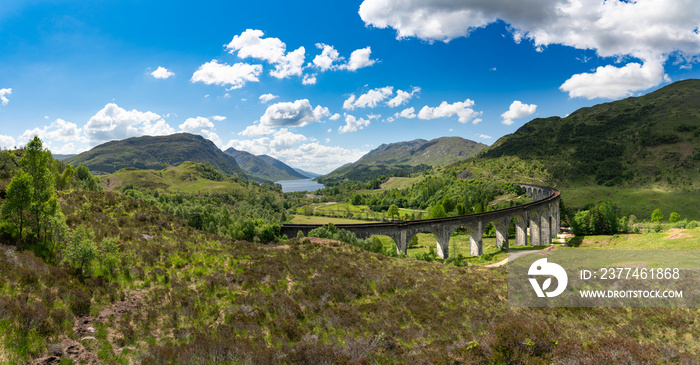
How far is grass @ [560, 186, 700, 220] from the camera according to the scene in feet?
315

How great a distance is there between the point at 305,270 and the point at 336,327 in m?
9.75

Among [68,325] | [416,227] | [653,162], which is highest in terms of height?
[653,162]

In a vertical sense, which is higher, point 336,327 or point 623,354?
point 623,354

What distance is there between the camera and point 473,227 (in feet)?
191

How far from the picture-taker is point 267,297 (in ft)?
61.3

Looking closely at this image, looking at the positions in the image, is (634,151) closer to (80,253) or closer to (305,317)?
(305,317)

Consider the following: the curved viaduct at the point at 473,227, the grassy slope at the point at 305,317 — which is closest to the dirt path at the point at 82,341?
the grassy slope at the point at 305,317

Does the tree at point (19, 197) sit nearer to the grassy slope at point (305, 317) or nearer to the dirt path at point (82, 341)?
the grassy slope at point (305, 317)

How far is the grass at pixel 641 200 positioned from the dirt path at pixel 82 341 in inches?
5090

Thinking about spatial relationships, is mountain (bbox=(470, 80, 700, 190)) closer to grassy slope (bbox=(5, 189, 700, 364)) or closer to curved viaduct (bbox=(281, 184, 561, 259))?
curved viaduct (bbox=(281, 184, 561, 259))

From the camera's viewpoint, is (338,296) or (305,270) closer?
(338,296)

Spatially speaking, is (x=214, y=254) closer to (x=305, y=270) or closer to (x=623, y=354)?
(x=305, y=270)

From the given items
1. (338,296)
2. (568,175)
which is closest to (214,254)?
(338,296)

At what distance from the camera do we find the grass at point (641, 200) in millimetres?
96125
